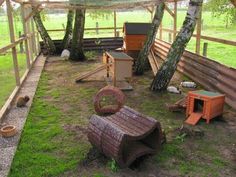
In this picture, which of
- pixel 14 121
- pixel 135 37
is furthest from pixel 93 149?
pixel 135 37

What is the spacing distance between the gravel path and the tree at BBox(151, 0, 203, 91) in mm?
3101

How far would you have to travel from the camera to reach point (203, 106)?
5.19 metres

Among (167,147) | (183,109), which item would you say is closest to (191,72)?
(183,109)

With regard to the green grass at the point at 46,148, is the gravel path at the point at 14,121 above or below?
above

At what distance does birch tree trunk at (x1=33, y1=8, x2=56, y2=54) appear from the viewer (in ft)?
44.5

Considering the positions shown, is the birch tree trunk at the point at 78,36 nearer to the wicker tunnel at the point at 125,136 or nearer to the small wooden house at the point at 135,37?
the small wooden house at the point at 135,37

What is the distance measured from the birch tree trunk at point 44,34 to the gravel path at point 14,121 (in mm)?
4748

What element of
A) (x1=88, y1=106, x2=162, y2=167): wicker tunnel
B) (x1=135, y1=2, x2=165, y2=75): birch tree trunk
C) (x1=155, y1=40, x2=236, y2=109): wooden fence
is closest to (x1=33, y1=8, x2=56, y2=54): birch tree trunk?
(x1=135, y1=2, x2=165, y2=75): birch tree trunk

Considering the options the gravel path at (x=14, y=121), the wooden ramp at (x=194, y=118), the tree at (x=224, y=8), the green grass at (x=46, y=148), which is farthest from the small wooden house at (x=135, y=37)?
the wooden ramp at (x=194, y=118)

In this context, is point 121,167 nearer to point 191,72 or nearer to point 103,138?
point 103,138

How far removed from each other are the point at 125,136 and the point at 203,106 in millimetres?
2288

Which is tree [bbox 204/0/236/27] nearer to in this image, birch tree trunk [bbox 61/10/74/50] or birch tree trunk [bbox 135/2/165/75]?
birch tree trunk [bbox 135/2/165/75]

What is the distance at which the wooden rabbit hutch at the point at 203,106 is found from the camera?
507cm

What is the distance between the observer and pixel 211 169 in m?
3.65
